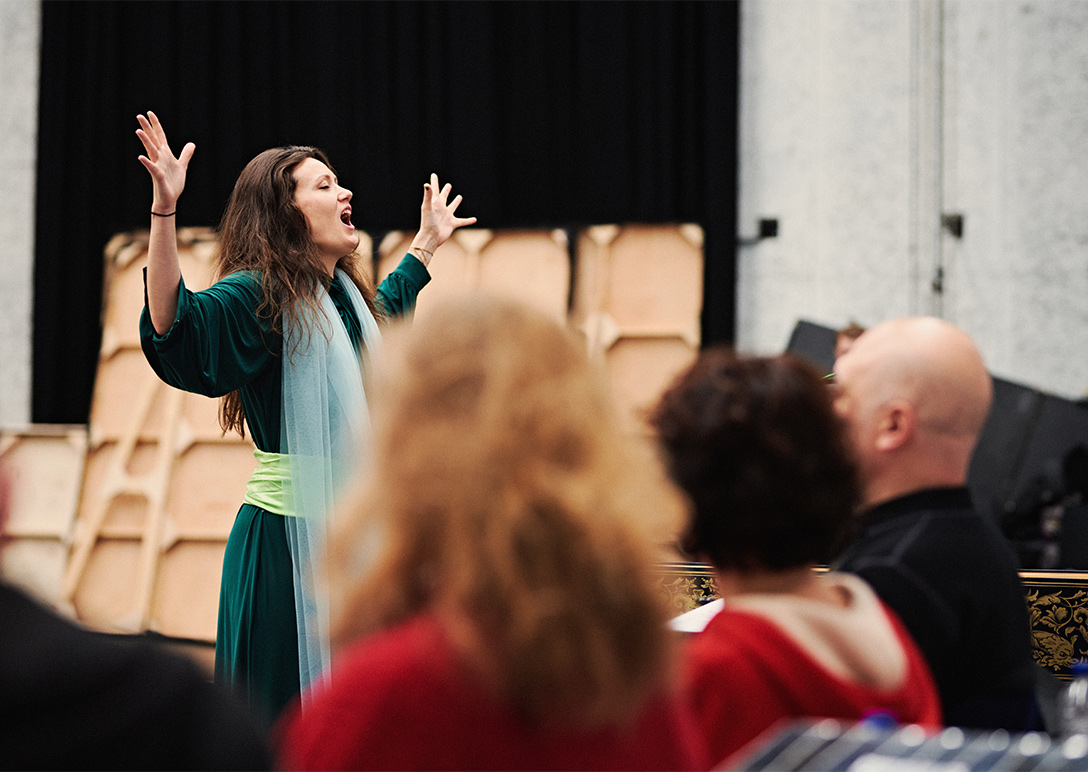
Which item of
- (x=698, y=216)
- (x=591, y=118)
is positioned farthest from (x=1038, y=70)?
(x=591, y=118)

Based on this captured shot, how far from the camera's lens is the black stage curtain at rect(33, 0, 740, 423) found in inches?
202

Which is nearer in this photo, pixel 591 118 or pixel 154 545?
pixel 154 545

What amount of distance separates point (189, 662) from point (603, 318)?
4.10 meters

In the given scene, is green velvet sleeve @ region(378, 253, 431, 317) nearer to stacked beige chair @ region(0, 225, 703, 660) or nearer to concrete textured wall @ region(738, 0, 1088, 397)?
stacked beige chair @ region(0, 225, 703, 660)

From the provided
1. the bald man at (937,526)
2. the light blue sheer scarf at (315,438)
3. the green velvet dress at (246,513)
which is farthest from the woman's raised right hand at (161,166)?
the bald man at (937,526)

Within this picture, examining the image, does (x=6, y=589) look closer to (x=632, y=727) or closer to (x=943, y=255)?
(x=632, y=727)

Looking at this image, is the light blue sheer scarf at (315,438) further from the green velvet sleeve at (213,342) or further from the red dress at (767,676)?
the red dress at (767,676)

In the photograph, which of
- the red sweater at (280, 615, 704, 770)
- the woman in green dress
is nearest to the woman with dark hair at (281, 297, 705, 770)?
the red sweater at (280, 615, 704, 770)

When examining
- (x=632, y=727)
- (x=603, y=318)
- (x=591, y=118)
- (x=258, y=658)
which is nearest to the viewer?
(x=632, y=727)

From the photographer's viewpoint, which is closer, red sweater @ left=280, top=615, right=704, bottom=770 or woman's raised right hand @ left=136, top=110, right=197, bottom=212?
red sweater @ left=280, top=615, right=704, bottom=770

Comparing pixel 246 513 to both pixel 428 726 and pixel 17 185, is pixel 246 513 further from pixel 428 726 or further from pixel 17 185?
pixel 17 185

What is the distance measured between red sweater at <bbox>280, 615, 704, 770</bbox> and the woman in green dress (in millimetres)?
1230

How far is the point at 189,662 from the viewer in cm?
82

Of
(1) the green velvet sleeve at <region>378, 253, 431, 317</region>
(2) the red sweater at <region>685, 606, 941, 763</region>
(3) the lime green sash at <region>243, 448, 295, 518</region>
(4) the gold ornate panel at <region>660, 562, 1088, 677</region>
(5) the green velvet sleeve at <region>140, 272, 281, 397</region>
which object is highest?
(1) the green velvet sleeve at <region>378, 253, 431, 317</region>
